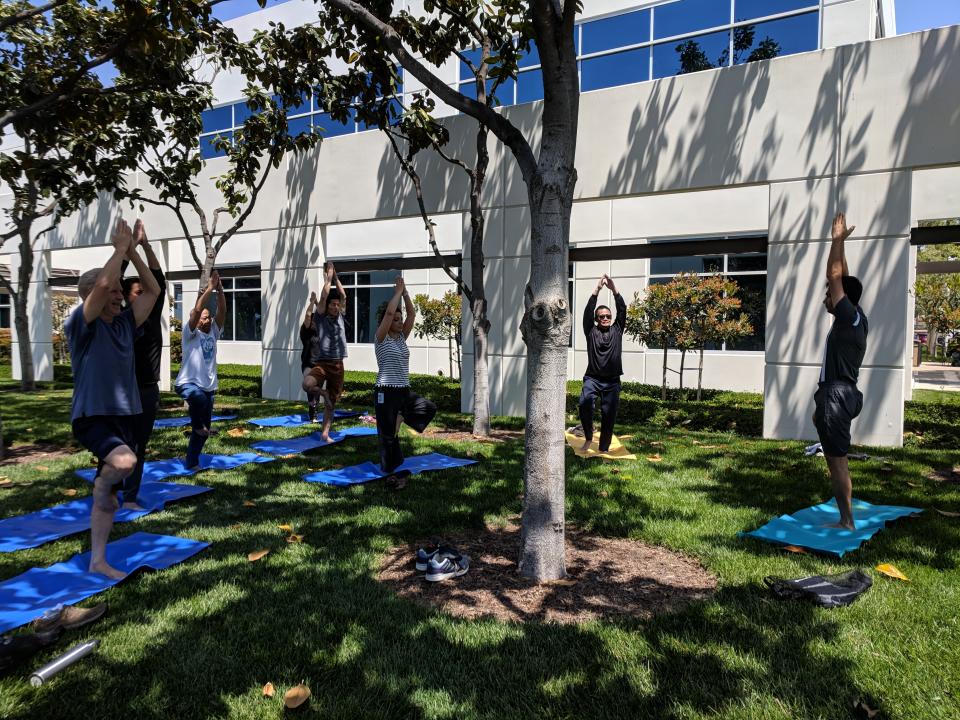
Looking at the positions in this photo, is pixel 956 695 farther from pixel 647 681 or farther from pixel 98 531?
pixel 98 531

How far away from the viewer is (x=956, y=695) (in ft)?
8.96

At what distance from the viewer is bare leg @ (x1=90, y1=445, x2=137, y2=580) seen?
411 centimetres

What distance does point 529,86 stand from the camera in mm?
16172

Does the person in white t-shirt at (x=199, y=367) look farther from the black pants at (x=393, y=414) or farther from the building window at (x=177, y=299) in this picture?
the building window at (x=177, y=299)

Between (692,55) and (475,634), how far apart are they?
15217 millimetres

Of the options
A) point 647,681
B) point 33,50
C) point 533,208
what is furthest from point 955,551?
point 33,50

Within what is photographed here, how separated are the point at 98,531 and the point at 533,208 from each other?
3.62 m

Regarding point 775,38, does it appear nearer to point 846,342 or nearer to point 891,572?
point 846,342

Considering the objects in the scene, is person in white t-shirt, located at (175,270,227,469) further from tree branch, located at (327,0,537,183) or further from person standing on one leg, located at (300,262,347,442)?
tree branch, located at (327,0,537,183)

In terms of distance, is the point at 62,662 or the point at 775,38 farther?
the point at 775,38

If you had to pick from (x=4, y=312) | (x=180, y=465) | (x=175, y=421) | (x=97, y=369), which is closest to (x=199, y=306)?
(x=180, y=465)

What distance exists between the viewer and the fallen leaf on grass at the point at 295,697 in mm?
2717

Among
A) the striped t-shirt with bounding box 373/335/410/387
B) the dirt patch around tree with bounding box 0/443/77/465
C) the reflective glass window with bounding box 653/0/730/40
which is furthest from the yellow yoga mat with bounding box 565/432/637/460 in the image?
the reflective glass window with bounding box 653/0/730/40

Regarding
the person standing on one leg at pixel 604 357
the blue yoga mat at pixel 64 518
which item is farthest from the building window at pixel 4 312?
the person standing on one leg at pixel 604 357
